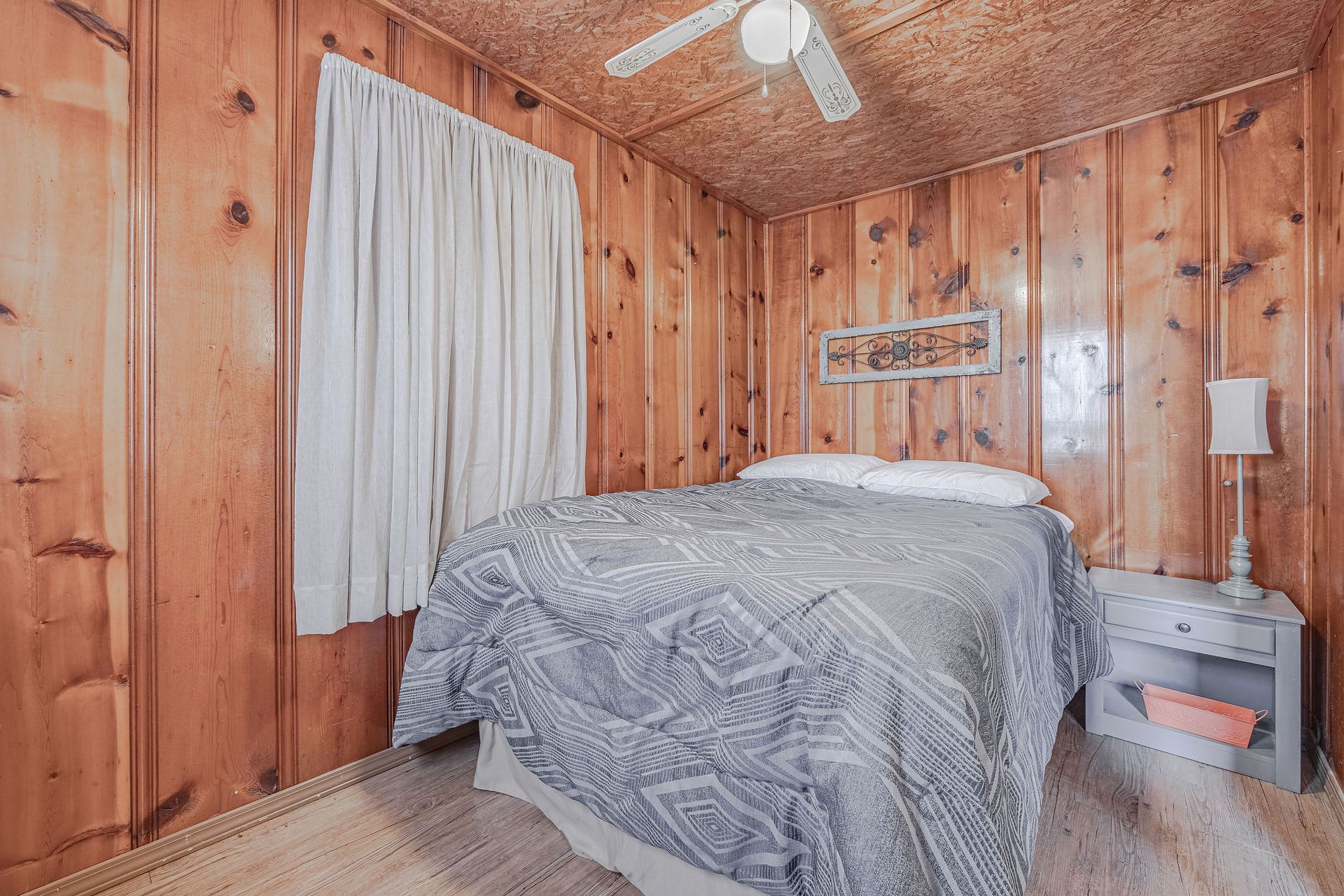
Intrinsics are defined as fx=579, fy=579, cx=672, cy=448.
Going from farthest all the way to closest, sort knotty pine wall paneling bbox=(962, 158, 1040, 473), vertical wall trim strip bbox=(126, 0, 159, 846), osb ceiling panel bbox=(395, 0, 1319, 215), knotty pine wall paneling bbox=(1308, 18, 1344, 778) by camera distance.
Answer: knotty pine wall paneling bbox=(962, 158, 1040, 473) → osb ceiling panel bbox=(395, 0, 1319, 215) → knotty pine wall paneling bbox=(1308, 18, 1344, 778) → vertical wall trim strip bbox=(126, 0, 159, 846)

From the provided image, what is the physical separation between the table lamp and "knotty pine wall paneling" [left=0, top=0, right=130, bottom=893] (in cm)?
313

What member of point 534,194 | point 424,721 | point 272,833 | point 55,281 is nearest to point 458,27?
point 534,194

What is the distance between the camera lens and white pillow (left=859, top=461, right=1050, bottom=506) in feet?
7.01

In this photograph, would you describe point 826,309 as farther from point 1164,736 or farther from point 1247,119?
point 1164,736

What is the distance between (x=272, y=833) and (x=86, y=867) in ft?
1.13

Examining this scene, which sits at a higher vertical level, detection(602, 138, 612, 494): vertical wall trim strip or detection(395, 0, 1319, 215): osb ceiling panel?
detection(395, 0, 1319, 215): osb ceiling panel

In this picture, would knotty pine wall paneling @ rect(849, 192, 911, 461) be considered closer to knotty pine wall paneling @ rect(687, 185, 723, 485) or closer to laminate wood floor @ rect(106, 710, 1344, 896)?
knotty pine wall paneling @ rect(687, 185, 723, 485)

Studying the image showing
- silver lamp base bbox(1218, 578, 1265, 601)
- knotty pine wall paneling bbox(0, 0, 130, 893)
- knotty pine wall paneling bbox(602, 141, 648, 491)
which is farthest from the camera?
knotty pine wall paneling bbox(602, 141, 648, 491)

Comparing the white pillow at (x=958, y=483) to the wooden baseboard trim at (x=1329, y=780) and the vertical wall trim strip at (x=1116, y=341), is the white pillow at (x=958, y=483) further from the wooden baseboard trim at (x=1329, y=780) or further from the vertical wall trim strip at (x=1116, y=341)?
the wooden baseboard trim at (x=1329, y=780)

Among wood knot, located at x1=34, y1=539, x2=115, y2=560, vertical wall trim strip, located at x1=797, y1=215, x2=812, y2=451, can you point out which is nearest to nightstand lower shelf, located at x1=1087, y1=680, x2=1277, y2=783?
vertical wall trim strip, located at x1=797, y1=215, x2=812, y2=451

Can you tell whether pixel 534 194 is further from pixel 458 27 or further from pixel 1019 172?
pixel 1019 172

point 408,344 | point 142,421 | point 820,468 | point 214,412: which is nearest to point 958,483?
point 820,468

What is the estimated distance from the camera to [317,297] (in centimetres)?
157

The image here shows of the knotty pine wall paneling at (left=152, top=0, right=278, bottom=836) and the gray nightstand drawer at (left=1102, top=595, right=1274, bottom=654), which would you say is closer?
the knotty pine wall paneling at (left=152, top=0, right=278, bottom=836)
